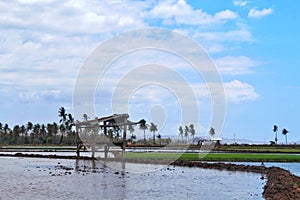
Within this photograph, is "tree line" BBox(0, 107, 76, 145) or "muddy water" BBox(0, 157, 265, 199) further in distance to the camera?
"tree line" BBox(0, 107, 76, 145)

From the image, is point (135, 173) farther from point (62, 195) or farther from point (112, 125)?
point (112, 125)

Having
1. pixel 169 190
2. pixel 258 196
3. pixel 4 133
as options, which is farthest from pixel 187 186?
pixel 4 133

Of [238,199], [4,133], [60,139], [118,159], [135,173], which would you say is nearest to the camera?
[238,199]

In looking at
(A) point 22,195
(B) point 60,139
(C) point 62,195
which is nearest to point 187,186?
(C) point 62,195

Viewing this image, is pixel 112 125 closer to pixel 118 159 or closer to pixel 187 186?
pixel 118 159

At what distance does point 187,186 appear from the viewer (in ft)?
88.0

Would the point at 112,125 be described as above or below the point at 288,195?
above

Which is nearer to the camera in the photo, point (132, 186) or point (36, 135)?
point (132, 186)

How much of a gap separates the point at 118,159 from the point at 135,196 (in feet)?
91.9

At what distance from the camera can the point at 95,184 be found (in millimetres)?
27438

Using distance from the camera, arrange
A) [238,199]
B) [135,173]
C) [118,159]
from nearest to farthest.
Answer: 1. [238,199]
2. [135,173]
3. [118,159]

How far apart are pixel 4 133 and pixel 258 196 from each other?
5356 inches

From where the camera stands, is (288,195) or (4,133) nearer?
(288,195)

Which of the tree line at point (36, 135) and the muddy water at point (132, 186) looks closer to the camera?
the muddy water at point (132, 186)
